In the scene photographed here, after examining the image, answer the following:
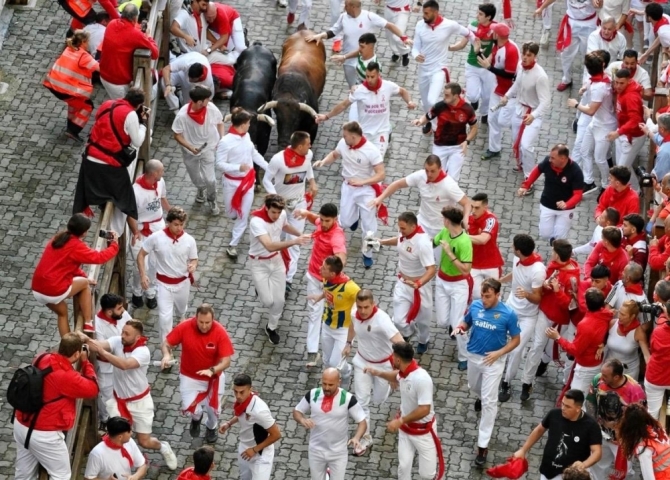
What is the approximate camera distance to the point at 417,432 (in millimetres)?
15516

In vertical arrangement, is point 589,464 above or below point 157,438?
above

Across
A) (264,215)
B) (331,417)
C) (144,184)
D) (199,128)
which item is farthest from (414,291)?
(199,128)

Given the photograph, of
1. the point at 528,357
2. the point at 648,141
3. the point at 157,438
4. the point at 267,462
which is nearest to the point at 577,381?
the point at 528,357

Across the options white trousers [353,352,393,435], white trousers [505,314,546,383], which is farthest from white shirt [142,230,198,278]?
white trousers [505,314,546,383]

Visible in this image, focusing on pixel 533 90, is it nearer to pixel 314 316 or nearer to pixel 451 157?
pixel 451 157

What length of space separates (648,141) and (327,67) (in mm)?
5198

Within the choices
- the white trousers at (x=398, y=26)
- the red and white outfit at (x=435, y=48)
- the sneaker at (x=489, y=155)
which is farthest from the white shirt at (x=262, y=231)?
the white trousers at (x=398, y=26)

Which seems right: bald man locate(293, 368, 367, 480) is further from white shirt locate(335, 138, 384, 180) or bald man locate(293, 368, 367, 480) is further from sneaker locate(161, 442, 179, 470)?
white shirt locate(335, 138, 384, 180)

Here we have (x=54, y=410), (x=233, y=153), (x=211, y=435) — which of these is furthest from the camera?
(x=233, y=153)

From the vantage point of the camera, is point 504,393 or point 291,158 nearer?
point 504,393

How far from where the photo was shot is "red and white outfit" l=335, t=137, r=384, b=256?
18844mm

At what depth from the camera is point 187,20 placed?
71.9 feet

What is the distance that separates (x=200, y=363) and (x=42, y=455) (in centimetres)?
209

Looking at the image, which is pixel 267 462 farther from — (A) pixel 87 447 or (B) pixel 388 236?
(B) pixel 388 236
